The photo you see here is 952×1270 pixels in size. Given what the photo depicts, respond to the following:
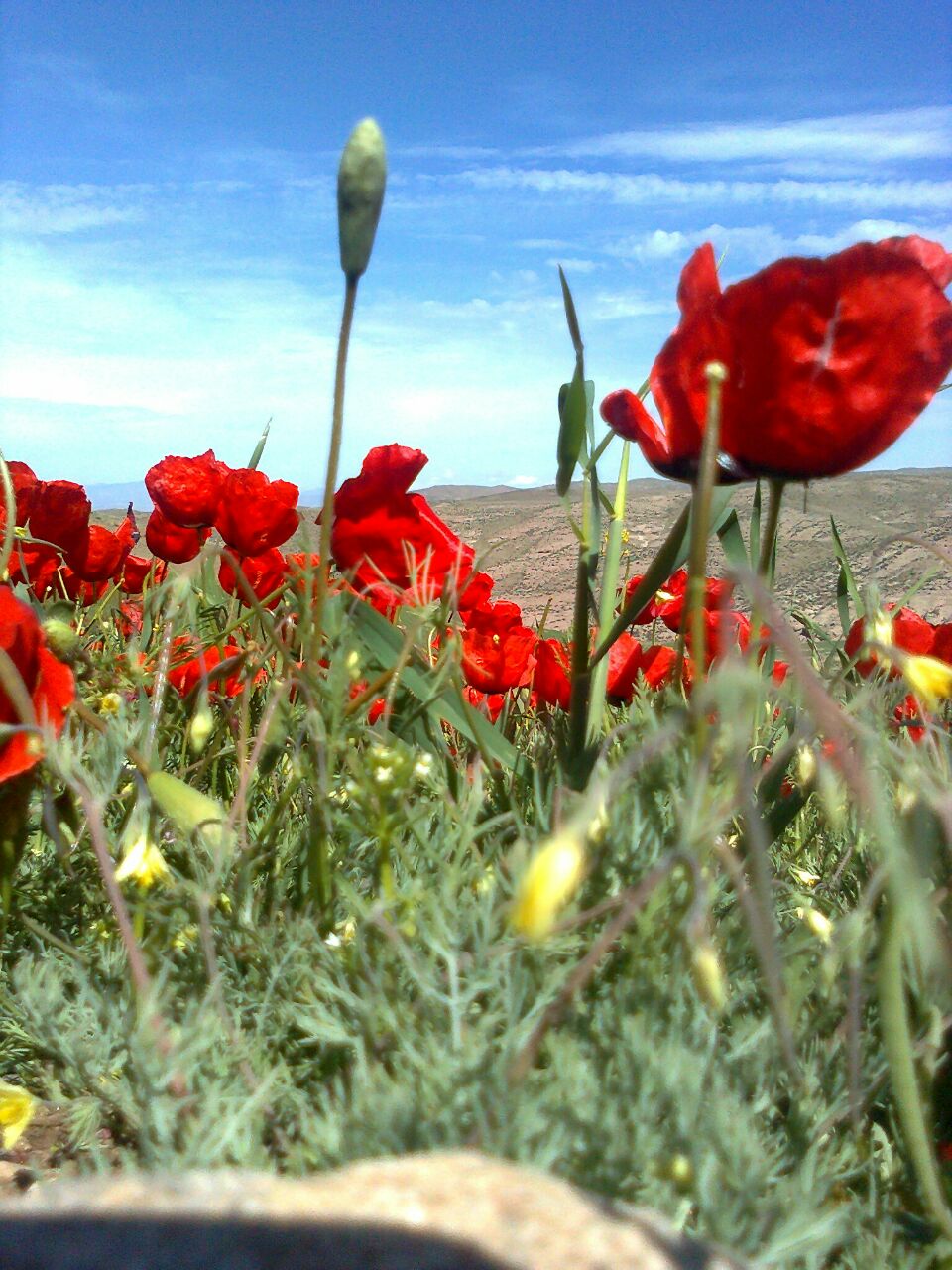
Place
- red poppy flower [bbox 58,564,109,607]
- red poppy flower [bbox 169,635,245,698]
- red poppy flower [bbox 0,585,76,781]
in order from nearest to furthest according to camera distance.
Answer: red poppy flower [bbox 0,585,76,781], red poppy flower [bbox 169,635,245,698], red poppy flower [bbox 58,564,109,607]

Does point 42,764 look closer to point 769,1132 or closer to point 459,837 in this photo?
point 459,837

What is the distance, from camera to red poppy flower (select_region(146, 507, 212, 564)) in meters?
1.56

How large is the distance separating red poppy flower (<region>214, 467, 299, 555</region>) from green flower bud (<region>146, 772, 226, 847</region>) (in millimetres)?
650

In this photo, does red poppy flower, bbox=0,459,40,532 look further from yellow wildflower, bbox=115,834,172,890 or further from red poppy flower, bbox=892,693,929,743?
red poppy flower, bbox=892,693,929,743

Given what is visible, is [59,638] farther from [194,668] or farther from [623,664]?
[623,664]

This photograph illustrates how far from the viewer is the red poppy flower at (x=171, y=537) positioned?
1556mm

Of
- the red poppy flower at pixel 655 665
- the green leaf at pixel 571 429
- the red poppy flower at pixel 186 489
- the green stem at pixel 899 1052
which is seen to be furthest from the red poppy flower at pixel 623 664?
the green stem at pixel 899 1052

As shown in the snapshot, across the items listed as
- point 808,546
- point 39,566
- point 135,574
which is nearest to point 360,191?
point 39,566

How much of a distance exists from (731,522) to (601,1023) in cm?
69

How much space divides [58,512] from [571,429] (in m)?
0.86

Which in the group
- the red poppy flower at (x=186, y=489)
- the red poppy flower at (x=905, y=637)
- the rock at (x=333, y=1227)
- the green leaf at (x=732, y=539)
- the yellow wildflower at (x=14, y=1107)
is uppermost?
the red poppy flower at (x=186, y=489)

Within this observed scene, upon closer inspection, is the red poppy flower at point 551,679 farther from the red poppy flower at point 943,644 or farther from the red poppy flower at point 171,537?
the red poppy flower at point 171,537

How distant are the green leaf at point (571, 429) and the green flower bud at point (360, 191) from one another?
212mm

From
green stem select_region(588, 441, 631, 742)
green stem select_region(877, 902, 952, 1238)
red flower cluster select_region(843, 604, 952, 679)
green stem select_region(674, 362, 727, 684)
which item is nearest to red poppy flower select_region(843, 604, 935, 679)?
red flower cluster select_region(843, 604, 952, 679)
